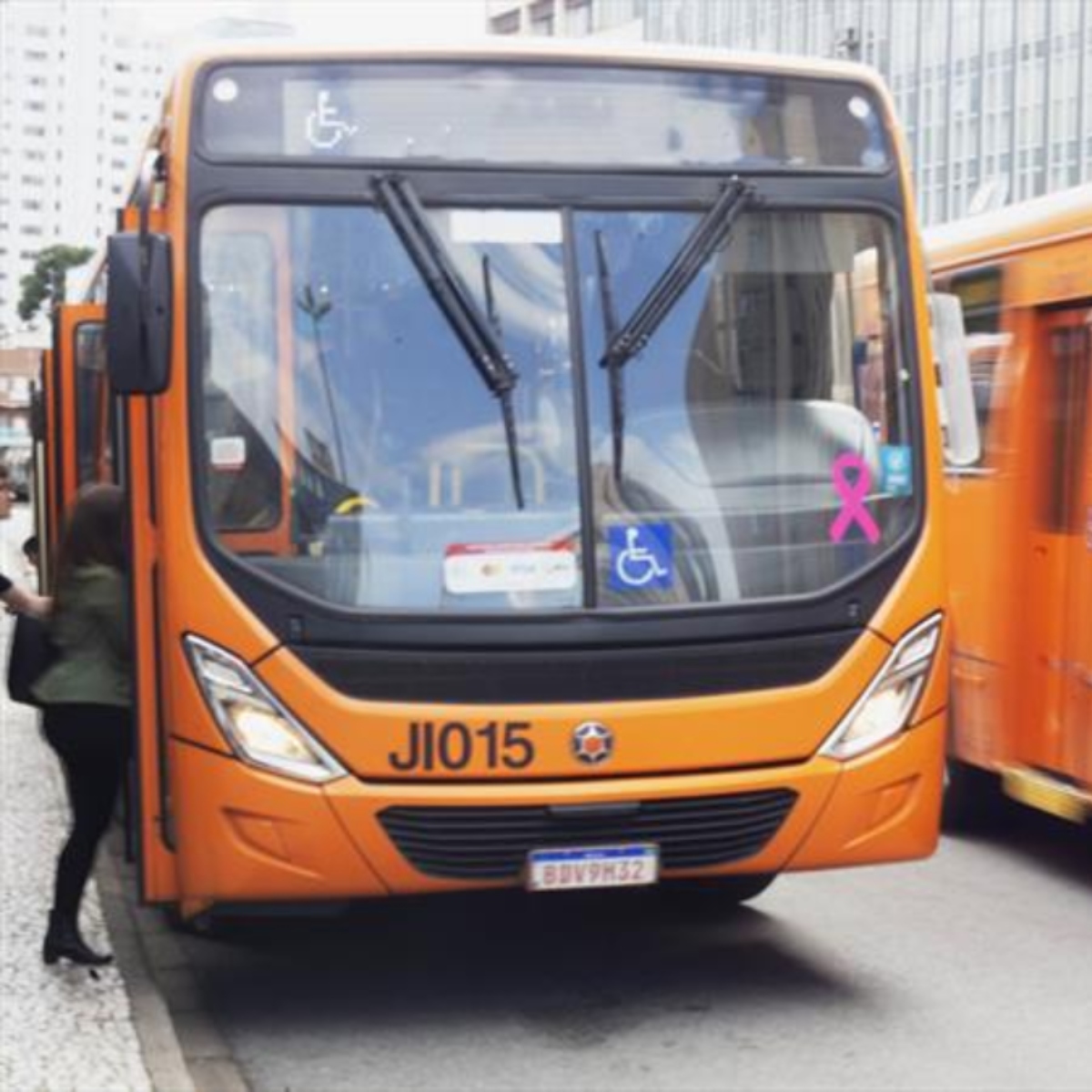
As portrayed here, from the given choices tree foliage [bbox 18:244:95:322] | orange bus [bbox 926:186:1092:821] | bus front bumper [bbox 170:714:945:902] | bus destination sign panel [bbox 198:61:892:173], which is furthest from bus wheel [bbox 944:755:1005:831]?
tree foliage [bbox 18:244:95:322]

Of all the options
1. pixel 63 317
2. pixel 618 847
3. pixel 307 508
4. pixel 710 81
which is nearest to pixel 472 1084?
pixel 618 847

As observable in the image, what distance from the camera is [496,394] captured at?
627 centimetres

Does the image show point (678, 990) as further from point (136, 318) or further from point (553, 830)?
point (136, 318)

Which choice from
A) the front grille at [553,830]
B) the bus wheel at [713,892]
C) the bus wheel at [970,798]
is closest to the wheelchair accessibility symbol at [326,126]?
the front grille at [553,830]

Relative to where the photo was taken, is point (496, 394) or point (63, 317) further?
point (63, 317)

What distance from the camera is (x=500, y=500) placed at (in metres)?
6.24

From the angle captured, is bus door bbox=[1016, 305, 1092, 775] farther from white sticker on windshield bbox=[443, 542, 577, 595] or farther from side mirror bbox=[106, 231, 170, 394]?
side mirror bbox=[106, 231, 170, 394]

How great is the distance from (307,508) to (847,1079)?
87.4 inches

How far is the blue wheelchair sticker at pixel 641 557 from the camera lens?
20.6ft

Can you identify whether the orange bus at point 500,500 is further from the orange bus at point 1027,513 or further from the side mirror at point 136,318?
the orange bus at point 1027,513

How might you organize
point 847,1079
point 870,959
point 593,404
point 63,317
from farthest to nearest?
point 63,317 < point 870,959 < point 593,404 < point 847,1079

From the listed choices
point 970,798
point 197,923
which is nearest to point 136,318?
point 197,923

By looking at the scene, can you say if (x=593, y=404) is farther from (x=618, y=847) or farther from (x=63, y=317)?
(x=63, y=317)

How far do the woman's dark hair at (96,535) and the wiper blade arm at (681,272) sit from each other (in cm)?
174
